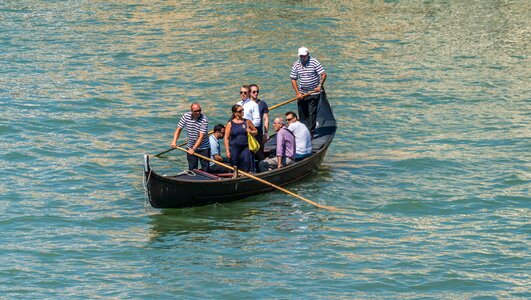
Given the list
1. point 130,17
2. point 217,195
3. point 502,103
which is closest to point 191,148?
point 217,195

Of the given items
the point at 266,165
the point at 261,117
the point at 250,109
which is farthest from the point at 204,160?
the point at 261,117

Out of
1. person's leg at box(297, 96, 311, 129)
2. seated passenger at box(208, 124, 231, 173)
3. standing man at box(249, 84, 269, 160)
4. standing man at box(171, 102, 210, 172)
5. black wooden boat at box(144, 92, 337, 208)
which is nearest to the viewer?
black wooden boat at box(144, 92, 337, 208)

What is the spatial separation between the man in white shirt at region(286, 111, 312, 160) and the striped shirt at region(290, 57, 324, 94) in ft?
5.32

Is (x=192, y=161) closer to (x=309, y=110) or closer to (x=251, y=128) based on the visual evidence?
(x=251, y=128)

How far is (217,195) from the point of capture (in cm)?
1655

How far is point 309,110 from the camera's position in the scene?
64.2 feet

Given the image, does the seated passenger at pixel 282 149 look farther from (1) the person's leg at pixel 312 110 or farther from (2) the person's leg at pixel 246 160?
(1) the person's leg at pixel 312 110

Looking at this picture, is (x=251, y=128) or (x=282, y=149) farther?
(x=282, y=149)

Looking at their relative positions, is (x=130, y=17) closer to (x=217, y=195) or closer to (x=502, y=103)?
(x=502, y=103)

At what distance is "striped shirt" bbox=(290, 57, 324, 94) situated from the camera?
19297 mm

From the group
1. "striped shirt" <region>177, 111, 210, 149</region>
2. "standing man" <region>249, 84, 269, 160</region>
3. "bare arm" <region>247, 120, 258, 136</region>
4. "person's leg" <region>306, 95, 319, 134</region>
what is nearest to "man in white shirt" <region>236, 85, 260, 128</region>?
"standing man" <region>249, 84, 269, 160</region>

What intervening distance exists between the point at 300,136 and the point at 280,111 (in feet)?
18.1

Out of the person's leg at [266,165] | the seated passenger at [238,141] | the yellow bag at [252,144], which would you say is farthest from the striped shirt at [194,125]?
the person's leg at [266,165]

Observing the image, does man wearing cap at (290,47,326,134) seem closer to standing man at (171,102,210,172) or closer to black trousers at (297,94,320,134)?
black trousers at (297,94,320,134)
